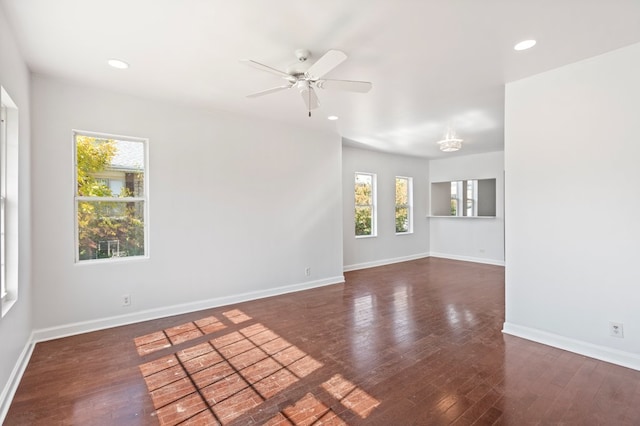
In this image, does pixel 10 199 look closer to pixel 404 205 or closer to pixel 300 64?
pixel 300 64

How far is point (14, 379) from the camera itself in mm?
2406

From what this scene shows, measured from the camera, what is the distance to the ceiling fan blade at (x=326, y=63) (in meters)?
2.23

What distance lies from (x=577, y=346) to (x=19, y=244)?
5133 millimetres

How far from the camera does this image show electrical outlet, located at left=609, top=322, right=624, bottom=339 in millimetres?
2697

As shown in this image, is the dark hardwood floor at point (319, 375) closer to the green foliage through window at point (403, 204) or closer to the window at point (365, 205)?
the window at point (365, 205)

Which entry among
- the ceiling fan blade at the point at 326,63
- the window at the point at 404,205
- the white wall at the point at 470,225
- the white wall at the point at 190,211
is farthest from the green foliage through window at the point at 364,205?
the ceiling fan blade at the point at 326,63

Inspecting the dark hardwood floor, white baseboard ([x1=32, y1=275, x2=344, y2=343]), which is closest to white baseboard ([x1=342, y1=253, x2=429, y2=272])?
white baseboard ([x1=32, y1=275, x2=344, y2=343])

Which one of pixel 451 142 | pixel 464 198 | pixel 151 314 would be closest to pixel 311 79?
pixel 151 314

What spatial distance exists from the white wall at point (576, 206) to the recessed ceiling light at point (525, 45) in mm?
688

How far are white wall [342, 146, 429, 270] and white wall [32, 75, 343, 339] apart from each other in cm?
114

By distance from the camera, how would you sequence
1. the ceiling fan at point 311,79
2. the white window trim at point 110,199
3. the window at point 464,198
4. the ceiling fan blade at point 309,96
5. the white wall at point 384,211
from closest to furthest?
1. the ceiling fan at point 311,79
2. the ceiling fan blade at point 309,96
3. the white window trim at point 110,199
4. the white wall at point 384,211
5. the window at point 464,198

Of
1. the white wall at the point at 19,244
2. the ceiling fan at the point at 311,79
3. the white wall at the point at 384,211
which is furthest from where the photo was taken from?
the white wall at the point at 384,211

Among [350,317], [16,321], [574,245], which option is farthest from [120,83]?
[574,245]

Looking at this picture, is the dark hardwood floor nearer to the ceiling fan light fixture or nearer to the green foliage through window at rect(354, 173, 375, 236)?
the ceiling fan light fixture
